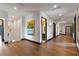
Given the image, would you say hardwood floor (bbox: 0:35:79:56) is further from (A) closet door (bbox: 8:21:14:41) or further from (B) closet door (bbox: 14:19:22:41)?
(A) closet door (bbox: 8:21:14:41)

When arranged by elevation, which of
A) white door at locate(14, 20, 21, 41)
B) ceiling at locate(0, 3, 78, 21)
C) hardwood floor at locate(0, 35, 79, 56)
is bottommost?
hardwood floor at locate(0, 35, 79, 56)

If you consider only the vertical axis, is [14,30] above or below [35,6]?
below

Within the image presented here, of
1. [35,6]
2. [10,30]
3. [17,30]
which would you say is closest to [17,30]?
[17,30]

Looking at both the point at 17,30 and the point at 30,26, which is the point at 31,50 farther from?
the point at 30,26

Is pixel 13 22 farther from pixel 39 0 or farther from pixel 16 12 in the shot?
pixel 39 0

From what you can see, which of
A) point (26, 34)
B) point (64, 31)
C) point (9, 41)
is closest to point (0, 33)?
point (9, 41)

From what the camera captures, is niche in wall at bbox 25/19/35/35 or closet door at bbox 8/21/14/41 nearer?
closet door at bbox 8/21/14/41

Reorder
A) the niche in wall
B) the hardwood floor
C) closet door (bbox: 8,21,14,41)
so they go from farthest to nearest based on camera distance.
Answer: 1. the niche in wall
2. closet door (bbox: 8,21,14,41)
3. the hardwood floor

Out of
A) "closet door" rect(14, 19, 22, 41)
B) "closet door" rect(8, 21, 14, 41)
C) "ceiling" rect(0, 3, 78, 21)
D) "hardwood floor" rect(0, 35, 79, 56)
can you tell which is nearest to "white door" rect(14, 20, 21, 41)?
"closet door" rect(14, 19, 22, 41)

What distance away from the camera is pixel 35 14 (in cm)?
655

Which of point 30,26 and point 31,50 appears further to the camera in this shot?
point 30,26

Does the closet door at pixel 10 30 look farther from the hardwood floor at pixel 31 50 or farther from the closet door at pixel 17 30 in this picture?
the hardwood floor at pixel 31 50

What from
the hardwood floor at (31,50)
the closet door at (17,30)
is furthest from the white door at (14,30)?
the hardwood floor at (31,50)

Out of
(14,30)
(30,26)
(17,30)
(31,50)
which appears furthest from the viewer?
(30,26)
